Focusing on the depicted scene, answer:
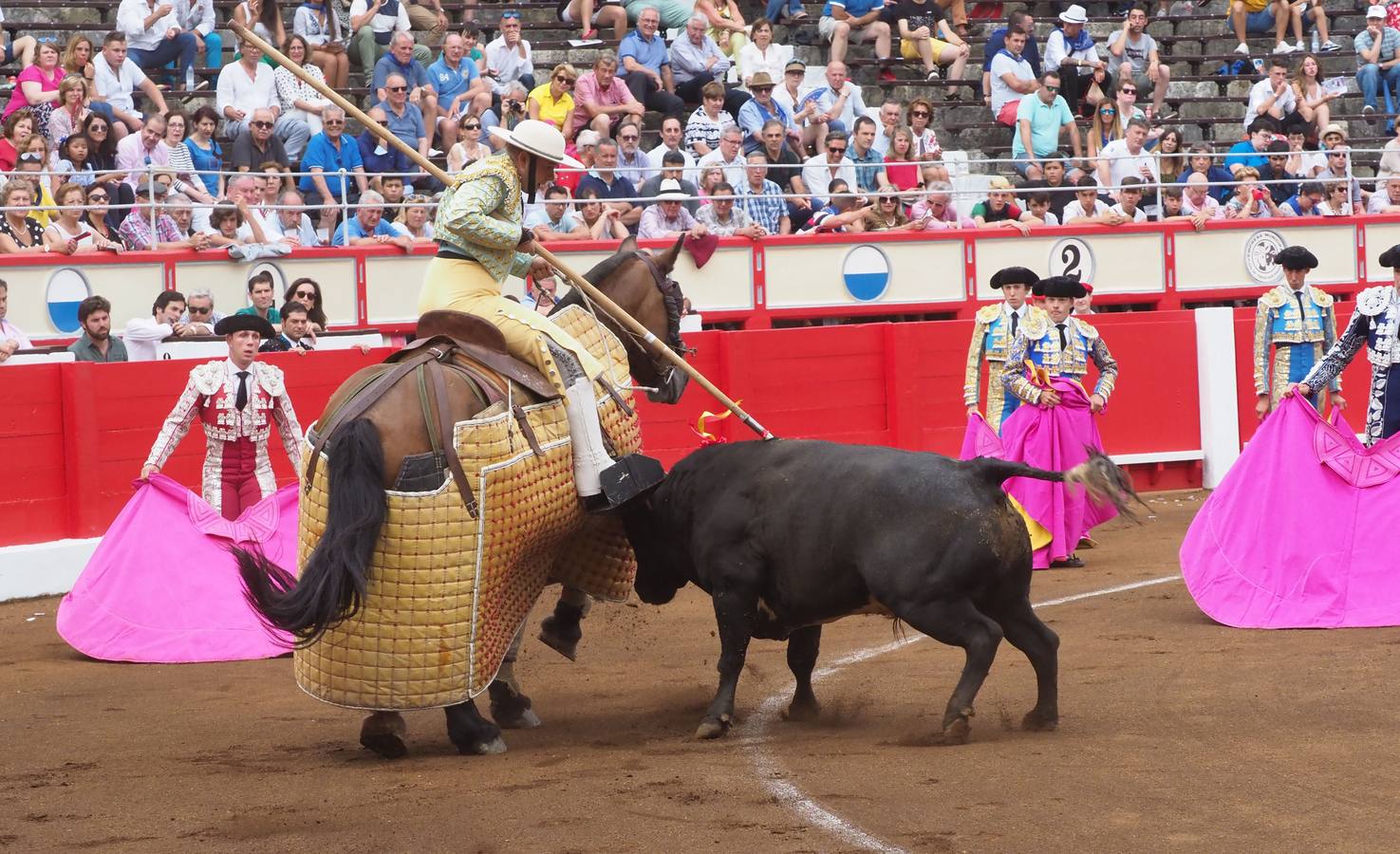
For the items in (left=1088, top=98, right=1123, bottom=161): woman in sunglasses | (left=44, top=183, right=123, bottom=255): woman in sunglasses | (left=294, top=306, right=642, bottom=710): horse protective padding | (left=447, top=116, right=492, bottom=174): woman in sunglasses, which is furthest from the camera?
(left=1088, top=98, right=1123, bottom=161): woman in sunglasses

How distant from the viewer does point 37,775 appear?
534 cm

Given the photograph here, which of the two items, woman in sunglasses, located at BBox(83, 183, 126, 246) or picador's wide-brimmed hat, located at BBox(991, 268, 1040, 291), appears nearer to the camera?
picador's wide-brimmed hat, located at BBox(991, 268, 1040, 291)

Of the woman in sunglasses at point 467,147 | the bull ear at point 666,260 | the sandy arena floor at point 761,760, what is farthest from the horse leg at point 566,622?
the woman in sunglasses at point 467,147

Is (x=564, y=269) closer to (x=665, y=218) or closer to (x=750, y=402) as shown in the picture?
(x=750, y=402)

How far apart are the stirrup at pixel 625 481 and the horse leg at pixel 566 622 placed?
510mm

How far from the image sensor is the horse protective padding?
521cm

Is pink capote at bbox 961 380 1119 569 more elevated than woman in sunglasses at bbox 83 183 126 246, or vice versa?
woman in sunglasses at bbox 83 183 126 246

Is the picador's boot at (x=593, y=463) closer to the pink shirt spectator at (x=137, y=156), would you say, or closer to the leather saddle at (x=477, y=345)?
the leather saddle at (x=477, y=345)

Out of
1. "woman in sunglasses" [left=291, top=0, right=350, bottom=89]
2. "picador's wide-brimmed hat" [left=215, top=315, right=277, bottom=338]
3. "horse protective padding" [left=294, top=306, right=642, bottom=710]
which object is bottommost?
"horse protective padding" [left=294, top=306, right=642, bottom=710]

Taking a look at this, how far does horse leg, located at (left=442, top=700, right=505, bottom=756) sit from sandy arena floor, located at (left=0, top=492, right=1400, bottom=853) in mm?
72

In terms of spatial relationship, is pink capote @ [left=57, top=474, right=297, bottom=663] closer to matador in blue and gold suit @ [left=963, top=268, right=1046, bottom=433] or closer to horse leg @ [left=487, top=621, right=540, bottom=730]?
horse leg @ [left=487, top=621, right=540, bottom=730]

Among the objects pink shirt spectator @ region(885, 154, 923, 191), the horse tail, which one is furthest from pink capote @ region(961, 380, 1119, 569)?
pink shirt spectator @ region(885, 154, 923, 191)

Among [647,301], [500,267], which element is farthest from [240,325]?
[500,267]

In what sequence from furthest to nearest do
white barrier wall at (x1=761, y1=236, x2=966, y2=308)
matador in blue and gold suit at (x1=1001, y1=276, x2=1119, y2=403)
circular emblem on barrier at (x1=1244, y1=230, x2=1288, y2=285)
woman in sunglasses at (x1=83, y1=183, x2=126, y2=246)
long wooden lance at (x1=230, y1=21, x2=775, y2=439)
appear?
circular emblem on barrier at (x1=1244, y1=230, x2=1288, y2=285), white barrier wall at (x1=761, y1=236, x2=966, y2=308), woman in sunglasses at (x1=83, y1=183, x2=126, y2=246), matador in blue and gold suit at (x1=1001, y1=276, x2=1119, y2=403), long wooden lance at (x1=230, y1=21, x2=775, y2=439)
